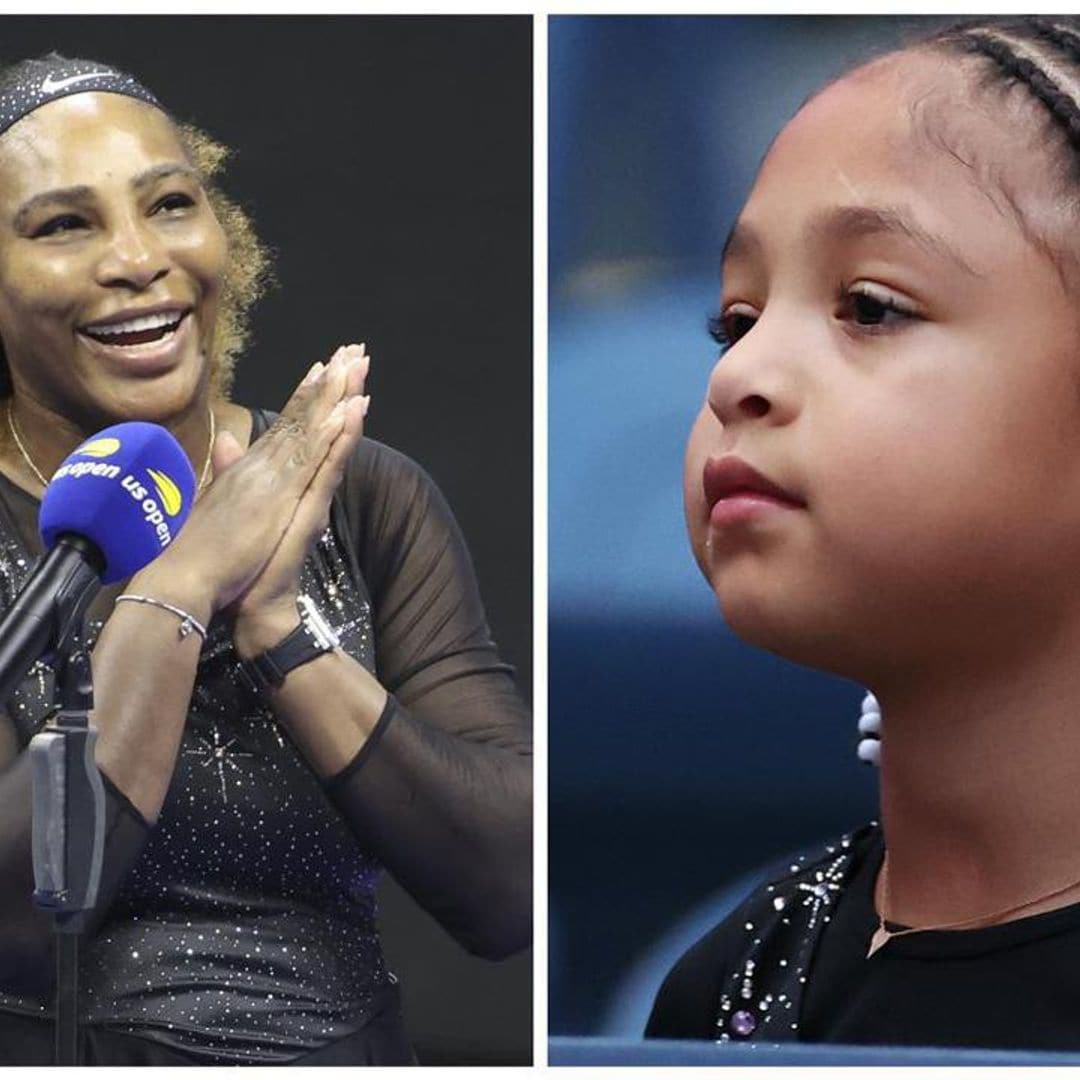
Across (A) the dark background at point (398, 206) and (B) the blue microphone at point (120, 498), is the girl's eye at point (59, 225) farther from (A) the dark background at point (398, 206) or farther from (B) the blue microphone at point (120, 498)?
(B) the blue microphone at point (120, 498)

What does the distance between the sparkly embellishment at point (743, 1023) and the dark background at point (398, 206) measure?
0.64 m

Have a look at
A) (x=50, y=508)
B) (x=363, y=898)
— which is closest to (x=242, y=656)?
(x=363, y=898)

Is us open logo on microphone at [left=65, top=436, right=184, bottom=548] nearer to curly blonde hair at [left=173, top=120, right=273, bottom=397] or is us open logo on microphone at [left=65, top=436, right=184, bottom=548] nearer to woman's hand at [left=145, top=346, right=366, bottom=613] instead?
woman's hand at [left=145, top=346, right=366, bottom=613]

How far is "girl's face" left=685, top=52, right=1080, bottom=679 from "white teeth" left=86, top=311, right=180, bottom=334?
95 cm

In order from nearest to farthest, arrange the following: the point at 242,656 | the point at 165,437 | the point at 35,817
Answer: the point at 35,817, the point at 165,437, the point at 242,656

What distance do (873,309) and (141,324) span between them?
120 cm

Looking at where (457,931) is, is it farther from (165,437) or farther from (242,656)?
(165,437)

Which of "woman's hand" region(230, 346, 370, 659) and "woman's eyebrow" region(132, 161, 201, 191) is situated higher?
"woman's eyebrow" region(132, 161, 201, 191)

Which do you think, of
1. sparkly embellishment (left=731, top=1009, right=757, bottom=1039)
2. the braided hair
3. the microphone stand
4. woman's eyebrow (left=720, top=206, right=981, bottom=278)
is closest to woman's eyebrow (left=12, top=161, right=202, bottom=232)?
woman's eyebrow (left=720, top=206, right=981, bottom=278)

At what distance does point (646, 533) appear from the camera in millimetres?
3645

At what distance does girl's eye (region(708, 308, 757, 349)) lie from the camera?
11.5ft

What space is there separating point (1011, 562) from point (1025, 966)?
61 cm

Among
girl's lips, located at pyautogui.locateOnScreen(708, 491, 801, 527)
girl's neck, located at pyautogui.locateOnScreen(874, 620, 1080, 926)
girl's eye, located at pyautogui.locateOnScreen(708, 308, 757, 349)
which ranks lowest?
girl's neck, located at pyautogui.locateOnScreen(874, 620, 1080, 926)

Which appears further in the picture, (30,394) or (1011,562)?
(30,394)
